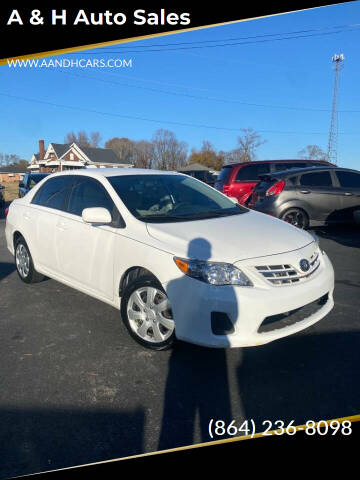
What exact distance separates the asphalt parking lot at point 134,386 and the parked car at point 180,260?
0.30 m

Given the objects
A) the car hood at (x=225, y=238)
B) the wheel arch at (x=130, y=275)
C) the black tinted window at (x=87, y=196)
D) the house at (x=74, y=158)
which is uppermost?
the house at (x=74, y=158)

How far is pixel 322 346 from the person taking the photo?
130 inches

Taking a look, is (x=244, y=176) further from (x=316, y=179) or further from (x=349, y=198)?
(x=349, y=198)

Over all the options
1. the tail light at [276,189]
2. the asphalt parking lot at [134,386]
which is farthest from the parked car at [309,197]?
the asphalt parking lot at [134,386]

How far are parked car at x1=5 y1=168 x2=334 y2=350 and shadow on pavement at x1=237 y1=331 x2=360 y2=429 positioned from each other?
298mm

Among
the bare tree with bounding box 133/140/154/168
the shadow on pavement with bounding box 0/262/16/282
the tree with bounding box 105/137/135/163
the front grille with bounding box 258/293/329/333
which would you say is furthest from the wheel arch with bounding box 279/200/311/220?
the tree with bounding box 105/137/135/163

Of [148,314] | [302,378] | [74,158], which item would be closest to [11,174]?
[74,158]

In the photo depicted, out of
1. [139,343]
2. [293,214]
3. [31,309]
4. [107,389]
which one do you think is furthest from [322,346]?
[293,214]

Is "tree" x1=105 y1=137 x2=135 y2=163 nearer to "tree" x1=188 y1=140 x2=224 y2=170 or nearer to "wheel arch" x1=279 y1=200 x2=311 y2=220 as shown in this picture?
"tree" x1=188 y1=140 x2=224 y2=170

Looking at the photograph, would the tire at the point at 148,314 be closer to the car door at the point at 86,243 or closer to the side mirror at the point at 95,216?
the car door at the point at 86,243

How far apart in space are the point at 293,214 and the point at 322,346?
5.39 metres

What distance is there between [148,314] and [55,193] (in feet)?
7.71

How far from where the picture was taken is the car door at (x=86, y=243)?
3.62 meters

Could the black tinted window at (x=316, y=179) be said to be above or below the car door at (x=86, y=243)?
above
